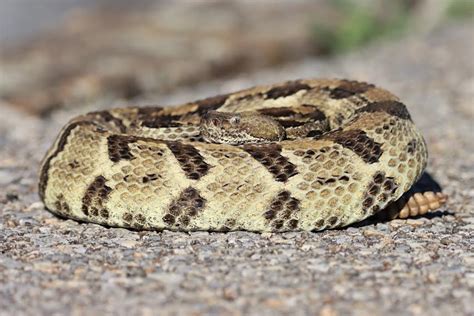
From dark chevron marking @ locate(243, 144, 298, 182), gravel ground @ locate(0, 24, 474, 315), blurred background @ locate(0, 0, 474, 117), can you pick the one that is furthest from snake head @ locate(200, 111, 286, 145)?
blurred background @ locate(0, 0, 474, 117)

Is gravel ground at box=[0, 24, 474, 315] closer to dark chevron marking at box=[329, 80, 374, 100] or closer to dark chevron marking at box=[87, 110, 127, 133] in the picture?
dark chevron marking at box=[87, 110, 127, 133]

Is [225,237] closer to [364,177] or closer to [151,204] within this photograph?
[151,204]

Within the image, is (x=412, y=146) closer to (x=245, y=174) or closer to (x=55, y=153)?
(x=245, y=174)

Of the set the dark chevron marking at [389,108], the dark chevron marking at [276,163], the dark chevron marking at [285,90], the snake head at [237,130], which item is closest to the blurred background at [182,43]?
the dark chevron marking at [285,90]

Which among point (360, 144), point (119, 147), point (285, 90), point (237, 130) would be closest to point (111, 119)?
point (119, 147)

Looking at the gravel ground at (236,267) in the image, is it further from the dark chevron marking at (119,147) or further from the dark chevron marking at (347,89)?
the dark chevron marking at (347,89)

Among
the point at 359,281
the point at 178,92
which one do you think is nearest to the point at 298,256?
the point at 359,281
